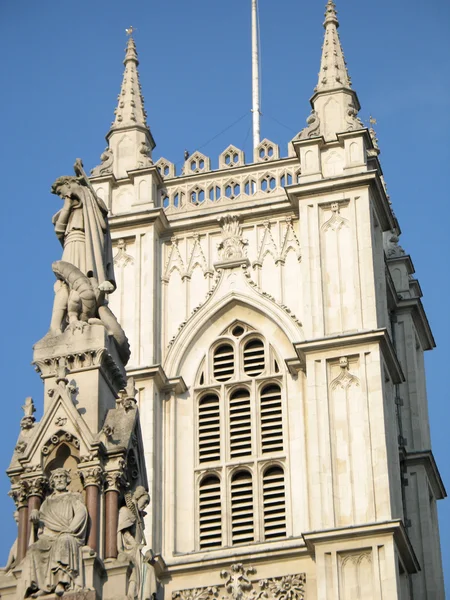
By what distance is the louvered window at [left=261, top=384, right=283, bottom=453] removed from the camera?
3550 centimetres

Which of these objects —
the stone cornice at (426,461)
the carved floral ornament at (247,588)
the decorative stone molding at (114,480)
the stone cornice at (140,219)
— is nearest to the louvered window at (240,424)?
the carved floral ornament at (247,588)

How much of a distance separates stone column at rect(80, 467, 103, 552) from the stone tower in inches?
570

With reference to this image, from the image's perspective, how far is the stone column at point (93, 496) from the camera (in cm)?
1778

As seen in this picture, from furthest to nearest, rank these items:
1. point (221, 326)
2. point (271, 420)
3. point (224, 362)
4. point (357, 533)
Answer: point (221, 326), point (224, 362), point (271, 420), point (357, 533)

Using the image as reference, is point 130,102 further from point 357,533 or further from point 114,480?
point 114,480

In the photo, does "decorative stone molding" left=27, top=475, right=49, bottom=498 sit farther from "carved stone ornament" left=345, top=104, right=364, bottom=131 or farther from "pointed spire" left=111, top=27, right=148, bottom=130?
"pointed spire" left=111, top=27, right=148, bottom=130

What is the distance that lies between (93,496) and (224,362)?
18.9 m

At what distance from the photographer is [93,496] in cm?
1798

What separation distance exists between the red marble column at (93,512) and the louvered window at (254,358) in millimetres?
18465

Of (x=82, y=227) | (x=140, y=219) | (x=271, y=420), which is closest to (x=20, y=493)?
(x=82, y=227)

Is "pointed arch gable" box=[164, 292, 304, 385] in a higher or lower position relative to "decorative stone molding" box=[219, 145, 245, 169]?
lower

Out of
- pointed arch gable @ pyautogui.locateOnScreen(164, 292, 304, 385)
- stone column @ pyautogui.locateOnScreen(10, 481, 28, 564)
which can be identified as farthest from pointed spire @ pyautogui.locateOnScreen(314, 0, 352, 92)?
stone column @ pyautogui.locateOnScreen(10, 481, 28, 564)

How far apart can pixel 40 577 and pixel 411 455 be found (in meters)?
21.6

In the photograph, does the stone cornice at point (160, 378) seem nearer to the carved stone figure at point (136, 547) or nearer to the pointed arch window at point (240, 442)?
the pointed arch window at point (240, 442)
